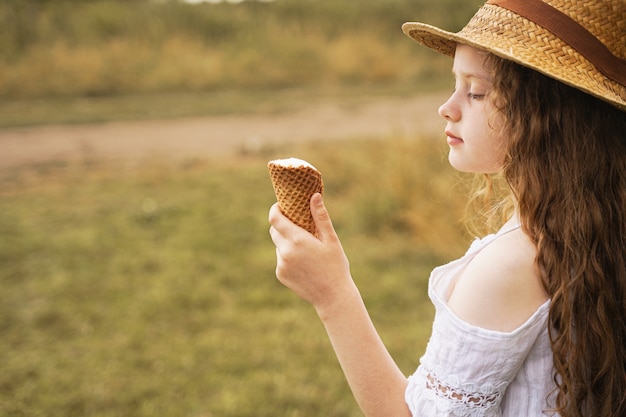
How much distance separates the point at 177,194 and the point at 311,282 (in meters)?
4.51

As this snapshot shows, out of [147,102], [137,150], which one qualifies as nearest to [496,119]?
[137,150]

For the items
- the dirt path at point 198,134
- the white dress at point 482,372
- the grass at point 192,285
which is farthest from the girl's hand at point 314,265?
the dirt path at point 198,134

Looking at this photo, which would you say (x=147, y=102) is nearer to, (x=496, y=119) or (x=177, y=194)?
(x=177, y=194)

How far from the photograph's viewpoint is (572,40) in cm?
126

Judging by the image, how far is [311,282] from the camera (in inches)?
53.5

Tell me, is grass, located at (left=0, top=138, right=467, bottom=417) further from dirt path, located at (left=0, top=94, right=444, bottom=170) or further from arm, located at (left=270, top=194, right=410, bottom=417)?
arm, located at (left=270, top=194, right=410, bottom=417)

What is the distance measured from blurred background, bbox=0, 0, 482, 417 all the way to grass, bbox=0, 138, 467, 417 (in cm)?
1

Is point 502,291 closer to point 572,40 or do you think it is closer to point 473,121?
point 473,121

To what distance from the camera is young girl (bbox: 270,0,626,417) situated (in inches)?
47.4

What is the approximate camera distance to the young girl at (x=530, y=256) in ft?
3.95

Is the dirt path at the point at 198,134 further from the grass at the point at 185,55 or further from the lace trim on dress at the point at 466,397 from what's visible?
Answer: the lace trim on dress at the point at 466,397

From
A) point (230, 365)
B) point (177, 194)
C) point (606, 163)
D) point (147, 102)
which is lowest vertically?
point (147, 102)

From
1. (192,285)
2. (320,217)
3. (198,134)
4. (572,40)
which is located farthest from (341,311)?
(198,134)

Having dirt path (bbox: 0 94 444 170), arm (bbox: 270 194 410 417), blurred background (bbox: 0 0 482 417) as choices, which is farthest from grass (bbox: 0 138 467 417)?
arm (bbox: 270 194 410 417)
